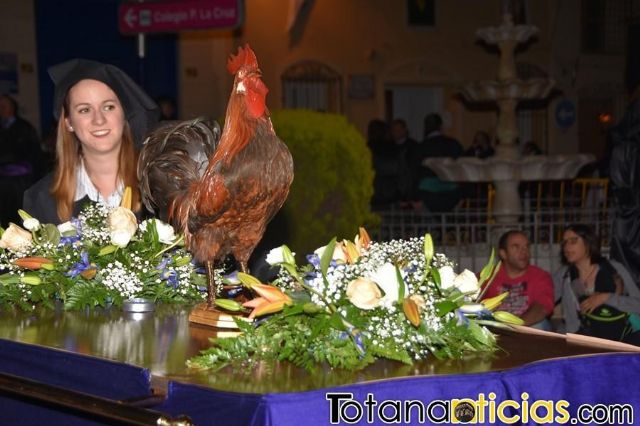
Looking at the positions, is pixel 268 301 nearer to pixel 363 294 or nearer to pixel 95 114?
pixel 363 294

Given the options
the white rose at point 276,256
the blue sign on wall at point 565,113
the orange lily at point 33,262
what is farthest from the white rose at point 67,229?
the blue sign on wall at point 565,113

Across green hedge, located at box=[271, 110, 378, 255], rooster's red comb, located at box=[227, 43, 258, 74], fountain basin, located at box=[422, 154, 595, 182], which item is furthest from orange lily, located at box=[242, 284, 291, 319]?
fountain basin, located at box=[422, 154, 595, 182]

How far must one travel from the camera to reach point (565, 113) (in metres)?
21.6

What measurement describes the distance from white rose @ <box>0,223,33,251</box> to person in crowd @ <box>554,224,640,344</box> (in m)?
3.50

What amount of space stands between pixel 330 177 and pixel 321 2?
39.9ft

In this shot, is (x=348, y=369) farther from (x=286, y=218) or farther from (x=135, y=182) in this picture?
(x=286, y=218)

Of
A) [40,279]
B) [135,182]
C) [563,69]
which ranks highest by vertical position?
[563,69]

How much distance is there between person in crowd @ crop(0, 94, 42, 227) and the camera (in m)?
9.77

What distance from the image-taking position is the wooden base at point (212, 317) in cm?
272

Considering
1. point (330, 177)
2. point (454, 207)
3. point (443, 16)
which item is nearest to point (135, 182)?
point (330, 177)

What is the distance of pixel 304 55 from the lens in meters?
18.9

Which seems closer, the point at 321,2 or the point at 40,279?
the point at 40,279

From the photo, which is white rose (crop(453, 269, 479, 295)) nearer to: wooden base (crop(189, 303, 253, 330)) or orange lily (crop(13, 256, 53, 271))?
wooden base (crop(189, 303, 253, 330))

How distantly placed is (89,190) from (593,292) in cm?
317
